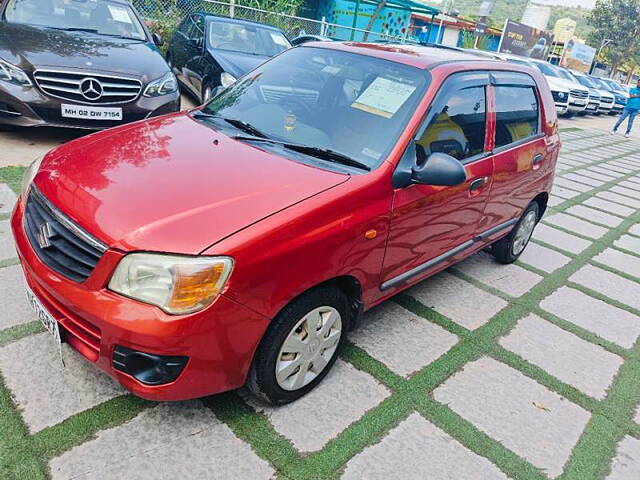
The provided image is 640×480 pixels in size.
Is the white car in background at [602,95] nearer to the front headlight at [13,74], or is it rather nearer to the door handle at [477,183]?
the door handle at [477,183]

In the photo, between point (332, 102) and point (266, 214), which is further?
point (332, 102)

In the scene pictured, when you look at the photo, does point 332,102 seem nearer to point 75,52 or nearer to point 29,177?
point 29,177

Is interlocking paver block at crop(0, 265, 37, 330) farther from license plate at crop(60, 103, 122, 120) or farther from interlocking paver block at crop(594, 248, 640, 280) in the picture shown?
interlocking paver block at crop(594, 248, 640, 280)

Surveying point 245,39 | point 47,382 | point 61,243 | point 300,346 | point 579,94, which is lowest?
point 47,382

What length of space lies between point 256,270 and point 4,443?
1238mm

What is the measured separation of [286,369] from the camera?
2.22 meters

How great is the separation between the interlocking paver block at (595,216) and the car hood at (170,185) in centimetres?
510

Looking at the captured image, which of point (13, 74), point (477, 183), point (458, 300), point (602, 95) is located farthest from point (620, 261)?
point (602, 95)

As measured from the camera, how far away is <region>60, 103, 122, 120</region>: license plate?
4.67 meters

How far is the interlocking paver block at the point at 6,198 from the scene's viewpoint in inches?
146

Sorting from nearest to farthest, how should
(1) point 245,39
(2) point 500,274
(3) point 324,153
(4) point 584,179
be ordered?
1. (3) point 324,153
2. (2) point 500,274
3. (1) point 245,39
4. (4) point 584,179

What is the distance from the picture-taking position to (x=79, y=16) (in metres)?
5.65

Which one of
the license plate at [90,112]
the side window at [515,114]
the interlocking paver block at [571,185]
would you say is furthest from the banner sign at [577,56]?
the license plate at [90,112]

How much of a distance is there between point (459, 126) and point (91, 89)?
3703mm
